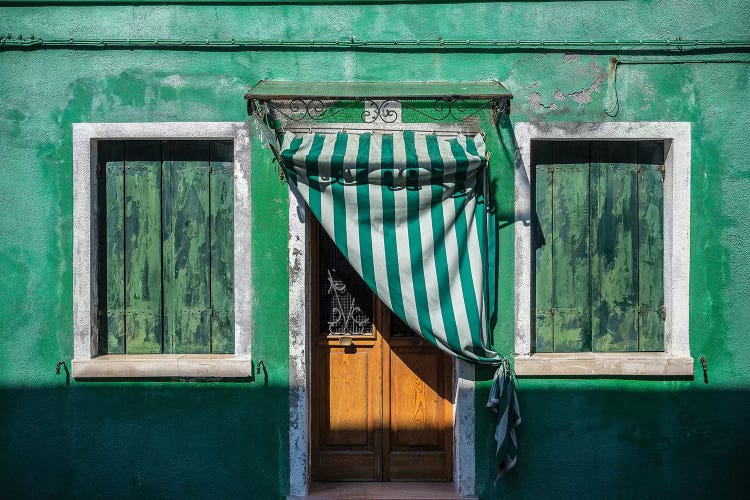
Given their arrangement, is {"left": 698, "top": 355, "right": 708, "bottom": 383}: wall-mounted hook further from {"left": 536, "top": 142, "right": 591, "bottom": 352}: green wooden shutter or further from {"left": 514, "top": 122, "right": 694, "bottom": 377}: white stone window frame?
{"left": 536, "top": 142, "right": 591, "bottom": 352}: green wooden shutter

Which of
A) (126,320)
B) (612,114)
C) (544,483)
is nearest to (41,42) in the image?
(126,320)

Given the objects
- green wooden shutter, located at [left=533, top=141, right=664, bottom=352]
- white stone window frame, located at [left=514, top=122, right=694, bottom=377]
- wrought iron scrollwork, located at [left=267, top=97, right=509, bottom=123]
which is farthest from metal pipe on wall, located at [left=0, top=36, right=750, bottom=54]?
green wooden shutter, located at [left=533, top=141, right=664, bottom=352]

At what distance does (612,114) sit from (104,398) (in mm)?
4115

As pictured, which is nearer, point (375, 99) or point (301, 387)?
point (375, 99)

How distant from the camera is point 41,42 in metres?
4.65

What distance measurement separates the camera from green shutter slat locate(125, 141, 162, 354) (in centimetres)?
479

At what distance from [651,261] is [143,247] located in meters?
3.71

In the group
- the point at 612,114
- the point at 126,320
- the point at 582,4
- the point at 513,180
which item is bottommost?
Answer: the point at 126,320

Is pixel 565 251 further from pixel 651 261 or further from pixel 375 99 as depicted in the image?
pixel 375 99

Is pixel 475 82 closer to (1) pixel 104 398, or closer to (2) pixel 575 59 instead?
(2) pixel 575 59

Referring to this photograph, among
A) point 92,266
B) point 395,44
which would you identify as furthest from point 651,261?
point 92,266

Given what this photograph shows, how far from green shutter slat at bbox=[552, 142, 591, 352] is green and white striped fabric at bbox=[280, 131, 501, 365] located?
687 mm

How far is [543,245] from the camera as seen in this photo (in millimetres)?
4812

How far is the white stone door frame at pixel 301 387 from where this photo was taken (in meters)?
4.63
